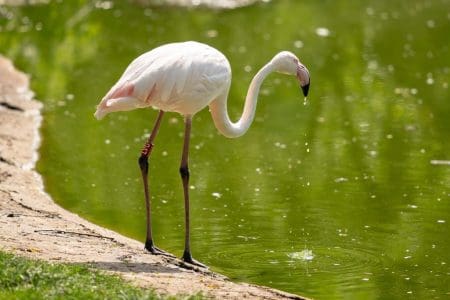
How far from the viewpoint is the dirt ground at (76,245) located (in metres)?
7.62

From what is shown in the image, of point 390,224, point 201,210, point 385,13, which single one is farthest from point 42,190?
point 385,13

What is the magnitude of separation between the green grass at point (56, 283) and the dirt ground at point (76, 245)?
366 mm

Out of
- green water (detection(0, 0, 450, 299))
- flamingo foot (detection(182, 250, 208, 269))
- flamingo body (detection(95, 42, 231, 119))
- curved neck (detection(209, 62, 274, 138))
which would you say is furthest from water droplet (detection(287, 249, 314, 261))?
flamingo body (detection(95, 42, 231, 119))

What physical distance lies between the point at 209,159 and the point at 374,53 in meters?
7.81

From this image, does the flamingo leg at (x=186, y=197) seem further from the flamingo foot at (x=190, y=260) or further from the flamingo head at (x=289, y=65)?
the flamingo head at (x=289, y=65)

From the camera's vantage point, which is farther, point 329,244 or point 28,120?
point 28,120

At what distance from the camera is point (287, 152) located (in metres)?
13.2

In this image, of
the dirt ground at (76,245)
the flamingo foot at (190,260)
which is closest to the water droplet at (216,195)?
the dirt ground at (76,245)

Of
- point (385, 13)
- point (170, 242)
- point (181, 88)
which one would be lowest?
point (170, 242)

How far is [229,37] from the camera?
Result: 21.3 m

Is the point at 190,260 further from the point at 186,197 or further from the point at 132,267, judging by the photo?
the point at 132,267

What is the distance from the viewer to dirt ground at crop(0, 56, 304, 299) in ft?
25.0

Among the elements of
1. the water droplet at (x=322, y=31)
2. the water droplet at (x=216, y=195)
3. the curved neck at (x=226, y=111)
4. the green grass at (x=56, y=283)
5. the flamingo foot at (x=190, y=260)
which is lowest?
the flamingo foot at (x=190, y=260)

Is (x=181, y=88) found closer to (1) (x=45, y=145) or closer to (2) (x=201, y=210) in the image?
(2) (x=201, y=210)
